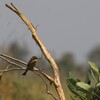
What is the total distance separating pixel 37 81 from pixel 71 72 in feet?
15.1

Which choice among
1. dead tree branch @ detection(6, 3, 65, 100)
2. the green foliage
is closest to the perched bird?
dead tree branch @ detection(6, 3, 65, 100)

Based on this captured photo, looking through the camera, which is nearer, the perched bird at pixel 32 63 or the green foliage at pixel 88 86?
the green foliage at pixel 88 86

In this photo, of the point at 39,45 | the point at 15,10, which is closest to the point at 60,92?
the point at 39,45

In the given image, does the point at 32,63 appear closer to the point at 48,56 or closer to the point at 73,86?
the point at 48,56

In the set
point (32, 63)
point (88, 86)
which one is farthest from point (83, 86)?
point (32, 63)

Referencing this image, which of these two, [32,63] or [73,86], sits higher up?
[32,63]

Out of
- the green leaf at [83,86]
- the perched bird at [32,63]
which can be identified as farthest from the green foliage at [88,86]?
the perched bird at [32,63]

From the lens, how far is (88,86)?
1.86m

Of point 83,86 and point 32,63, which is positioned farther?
point 32,63

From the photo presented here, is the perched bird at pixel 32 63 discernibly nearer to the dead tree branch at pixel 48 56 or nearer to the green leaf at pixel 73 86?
the dead tree branch at pixel 48 56

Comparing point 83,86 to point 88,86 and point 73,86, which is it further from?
point 73,86

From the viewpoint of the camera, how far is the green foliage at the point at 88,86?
1840 mm

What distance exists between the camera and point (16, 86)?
6.24 m

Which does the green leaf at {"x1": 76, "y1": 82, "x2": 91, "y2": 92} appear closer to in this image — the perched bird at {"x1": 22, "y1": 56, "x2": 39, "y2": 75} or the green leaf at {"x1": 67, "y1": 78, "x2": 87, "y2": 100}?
the green leaf at {"x1": 67, "y1": 78, "x2": 87, "y2": 100}
